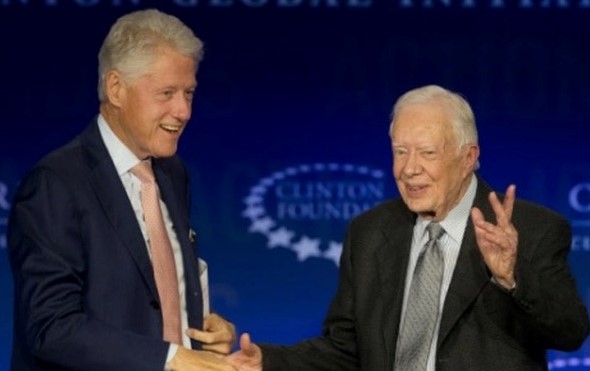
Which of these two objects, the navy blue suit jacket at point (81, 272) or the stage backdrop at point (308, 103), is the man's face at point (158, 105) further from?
the stage backdrop at point (308, 103)

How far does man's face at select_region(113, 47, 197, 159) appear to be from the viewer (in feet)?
13.1

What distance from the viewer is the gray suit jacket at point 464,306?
4094 mm

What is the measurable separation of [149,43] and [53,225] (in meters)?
→ 0.47

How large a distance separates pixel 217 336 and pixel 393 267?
0.52m

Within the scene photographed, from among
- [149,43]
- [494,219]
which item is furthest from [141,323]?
[494,219]

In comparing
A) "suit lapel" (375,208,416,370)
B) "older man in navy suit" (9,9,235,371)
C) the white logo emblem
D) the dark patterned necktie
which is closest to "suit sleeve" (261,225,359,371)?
"suit lapel" (375,208,416,370)

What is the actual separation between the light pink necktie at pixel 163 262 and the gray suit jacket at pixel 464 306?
48 centimetres

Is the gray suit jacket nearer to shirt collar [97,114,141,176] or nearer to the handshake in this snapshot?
the handshake

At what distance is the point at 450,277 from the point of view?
4.29m

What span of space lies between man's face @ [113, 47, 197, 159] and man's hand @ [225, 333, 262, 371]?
0.55m

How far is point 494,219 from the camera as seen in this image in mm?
4301

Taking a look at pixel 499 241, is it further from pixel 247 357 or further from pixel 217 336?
pixel 247 357

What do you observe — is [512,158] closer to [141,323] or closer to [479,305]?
[479,305]

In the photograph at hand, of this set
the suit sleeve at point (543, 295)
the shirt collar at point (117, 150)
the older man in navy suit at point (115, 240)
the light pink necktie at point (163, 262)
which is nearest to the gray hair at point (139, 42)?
the older man in navy suit at point (115, 240)
